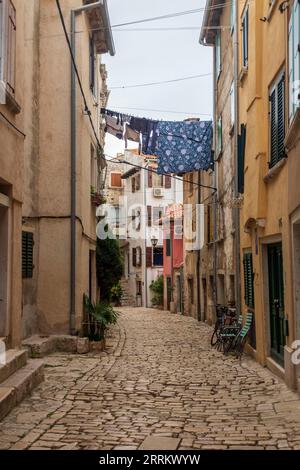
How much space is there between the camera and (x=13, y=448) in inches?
225

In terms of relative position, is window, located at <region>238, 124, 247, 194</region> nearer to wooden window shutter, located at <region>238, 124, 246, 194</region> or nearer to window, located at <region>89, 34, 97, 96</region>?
wooden window shutter, located at <region>238, 124, 246, 194</region>

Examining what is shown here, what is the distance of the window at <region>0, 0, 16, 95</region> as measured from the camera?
26.5 ft

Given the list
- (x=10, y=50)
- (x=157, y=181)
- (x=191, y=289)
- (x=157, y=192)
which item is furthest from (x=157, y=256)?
(x=10, y=50)

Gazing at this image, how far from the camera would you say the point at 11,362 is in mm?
8078

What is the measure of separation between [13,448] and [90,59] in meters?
13.7

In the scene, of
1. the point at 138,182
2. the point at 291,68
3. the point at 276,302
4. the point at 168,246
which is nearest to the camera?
the point at 291,68

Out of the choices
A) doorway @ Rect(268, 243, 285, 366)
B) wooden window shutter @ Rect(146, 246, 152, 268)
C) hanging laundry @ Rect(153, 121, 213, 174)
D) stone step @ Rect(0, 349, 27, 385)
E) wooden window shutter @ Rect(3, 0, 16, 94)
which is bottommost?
stone step @ Rect(0, 349, 27, 385)

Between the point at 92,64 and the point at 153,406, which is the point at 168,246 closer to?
the point at 92,64

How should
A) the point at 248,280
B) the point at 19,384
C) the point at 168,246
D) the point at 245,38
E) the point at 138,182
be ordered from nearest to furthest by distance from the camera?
the point at 19,384 → the point at 248,280 → the point at 245,38 → the point at 168,246 → the point at 138,182

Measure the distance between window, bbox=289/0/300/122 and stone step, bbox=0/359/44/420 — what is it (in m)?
5.20

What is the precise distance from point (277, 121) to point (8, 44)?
460 centimetres

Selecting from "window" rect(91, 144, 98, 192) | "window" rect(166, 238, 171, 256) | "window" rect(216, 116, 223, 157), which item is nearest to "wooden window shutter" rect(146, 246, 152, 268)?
"window" rect(166, 238, 171, 256)

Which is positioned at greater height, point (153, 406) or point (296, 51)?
point (296, 51)
